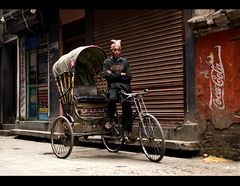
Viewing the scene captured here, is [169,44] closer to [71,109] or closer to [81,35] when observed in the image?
[71,109]

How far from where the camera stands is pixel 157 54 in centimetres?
880

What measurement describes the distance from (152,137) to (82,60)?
2670mm

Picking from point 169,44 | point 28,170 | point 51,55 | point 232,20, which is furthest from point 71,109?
point 51,55

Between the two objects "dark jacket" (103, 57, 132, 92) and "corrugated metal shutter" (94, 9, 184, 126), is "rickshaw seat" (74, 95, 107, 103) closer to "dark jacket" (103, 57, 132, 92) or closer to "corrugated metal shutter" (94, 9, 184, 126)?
"dark jacket" (103, 57, 132, 92)

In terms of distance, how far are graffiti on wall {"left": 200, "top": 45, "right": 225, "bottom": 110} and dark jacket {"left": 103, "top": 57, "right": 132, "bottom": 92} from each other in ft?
4.77

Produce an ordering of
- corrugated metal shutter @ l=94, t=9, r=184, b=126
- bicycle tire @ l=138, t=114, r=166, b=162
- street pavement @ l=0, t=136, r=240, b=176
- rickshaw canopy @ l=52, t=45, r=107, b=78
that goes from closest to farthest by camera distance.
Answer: street pavement @ l=0, t=136, r=240, b=176
bicycle tire @ l=138, t=114, r=166, b=162
rickshaw canopy @ l=52, t=45, r=107, b=78
corrugated metal shutter @ l=94, t=9, r=184, b=126

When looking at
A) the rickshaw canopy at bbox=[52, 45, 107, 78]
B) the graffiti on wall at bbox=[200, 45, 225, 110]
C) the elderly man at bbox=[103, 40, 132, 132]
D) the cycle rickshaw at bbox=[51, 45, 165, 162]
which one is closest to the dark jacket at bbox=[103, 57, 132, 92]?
the elderly man at bbox=[103, 40, 132, 132]

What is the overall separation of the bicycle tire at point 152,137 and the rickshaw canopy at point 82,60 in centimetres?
180

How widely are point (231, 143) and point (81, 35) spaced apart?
6.37 meters

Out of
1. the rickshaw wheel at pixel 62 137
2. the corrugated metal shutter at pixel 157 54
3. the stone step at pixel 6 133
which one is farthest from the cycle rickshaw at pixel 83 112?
the stone step at pixel 6 133

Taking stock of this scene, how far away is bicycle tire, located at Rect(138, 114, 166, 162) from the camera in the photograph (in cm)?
657

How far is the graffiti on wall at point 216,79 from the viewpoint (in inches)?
288

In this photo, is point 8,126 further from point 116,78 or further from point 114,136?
point 116,78

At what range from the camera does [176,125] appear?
819 cm
